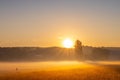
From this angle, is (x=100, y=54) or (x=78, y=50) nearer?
(x=100, y=54)

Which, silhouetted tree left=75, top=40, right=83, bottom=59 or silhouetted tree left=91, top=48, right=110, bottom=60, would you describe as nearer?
silhouetted tree left=91, top=48, right=110, bottom=60

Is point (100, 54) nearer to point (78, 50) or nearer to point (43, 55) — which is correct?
point (78, 50)

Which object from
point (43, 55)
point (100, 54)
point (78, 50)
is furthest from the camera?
point (43, 55)

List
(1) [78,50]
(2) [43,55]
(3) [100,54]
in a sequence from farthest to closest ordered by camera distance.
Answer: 1. (2) [43,55]
2. (1) [78,50]
3. (3) [100,54]

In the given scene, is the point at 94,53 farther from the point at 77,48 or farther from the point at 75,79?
the point at 75,79

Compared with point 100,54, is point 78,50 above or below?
above

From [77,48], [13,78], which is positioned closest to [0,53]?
[77,48]

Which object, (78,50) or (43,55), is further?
(43,55)

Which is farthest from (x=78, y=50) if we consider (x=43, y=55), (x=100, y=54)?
(x=43, y=55)

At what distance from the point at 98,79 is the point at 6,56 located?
111 m

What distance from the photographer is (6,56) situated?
163 meters

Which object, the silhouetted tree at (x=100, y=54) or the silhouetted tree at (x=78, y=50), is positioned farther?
the silhouetted tree at (x=78, y=50)

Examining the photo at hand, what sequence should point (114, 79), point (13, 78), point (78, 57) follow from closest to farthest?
point (114, 79) → point (13, 78) → point (78, 57)

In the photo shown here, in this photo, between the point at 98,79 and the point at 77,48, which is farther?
the point at 77,48
